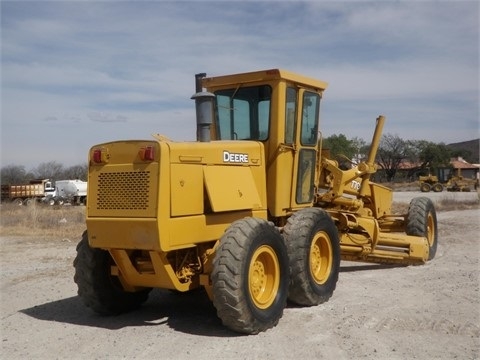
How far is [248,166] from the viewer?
7.09 meters

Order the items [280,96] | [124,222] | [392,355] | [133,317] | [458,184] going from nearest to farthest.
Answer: [392,355]
[124,222]
[133,317]
[280,96]
[458,184]

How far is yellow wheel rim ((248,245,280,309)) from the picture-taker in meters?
6.26

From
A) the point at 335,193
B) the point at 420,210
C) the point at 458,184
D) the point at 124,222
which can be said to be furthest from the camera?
the point at 458,184

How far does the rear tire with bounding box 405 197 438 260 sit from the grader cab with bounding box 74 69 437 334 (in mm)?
2983

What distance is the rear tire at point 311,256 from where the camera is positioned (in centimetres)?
703

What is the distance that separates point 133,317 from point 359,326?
2749mm

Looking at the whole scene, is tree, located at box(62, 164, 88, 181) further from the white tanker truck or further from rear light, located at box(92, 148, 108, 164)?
rear light, located at box(92, 148, 108, 164)

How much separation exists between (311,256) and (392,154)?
2719 inches

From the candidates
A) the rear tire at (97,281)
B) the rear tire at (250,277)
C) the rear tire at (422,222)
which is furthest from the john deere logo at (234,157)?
the rear tire at (422,222)

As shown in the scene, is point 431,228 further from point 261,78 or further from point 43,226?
point 43,226

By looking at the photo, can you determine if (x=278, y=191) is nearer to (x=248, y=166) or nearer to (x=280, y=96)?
(x=248, y=166)

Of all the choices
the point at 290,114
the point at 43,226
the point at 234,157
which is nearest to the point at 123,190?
the point at 234,157

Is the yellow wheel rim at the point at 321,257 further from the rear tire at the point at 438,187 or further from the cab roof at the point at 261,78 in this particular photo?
the rear tire at the point at 438,187

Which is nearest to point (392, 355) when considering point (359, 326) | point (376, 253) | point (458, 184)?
→ point (359, 326)
